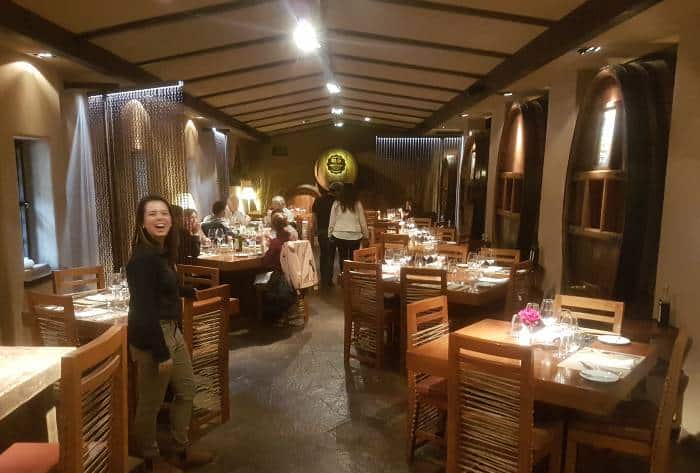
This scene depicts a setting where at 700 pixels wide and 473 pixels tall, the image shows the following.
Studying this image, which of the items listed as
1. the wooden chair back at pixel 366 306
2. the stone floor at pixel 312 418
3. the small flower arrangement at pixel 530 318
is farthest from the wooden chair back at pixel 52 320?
the small flower arrangement at pixel 530 318

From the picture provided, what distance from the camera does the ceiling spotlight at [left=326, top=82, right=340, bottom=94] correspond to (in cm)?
723

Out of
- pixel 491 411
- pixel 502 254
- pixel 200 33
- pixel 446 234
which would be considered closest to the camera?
pixel 491 411

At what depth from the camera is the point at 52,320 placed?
276 cm

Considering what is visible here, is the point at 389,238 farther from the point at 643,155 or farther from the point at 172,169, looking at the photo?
the point at 643,155

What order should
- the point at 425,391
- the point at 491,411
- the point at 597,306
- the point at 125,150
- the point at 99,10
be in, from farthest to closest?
the point at 125,150
the point at 99,10
the point at 597,306
the point at 425,391
the point at 491,411

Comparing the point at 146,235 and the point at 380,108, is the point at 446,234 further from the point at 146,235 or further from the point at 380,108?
the point at 146,235

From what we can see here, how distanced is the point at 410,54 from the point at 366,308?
268 centimetres

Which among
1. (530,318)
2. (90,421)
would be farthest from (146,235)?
(530,318)

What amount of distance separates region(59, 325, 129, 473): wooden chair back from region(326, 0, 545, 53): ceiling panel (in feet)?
10.6

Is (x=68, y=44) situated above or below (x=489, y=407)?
above

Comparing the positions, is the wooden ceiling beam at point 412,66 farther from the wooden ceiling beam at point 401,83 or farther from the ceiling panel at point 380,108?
the ceiling panel at point 380,108

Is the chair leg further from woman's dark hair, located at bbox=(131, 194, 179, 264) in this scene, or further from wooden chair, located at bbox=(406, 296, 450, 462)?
woman's dark hair, located at bbox=(131, 194, 179, 264)

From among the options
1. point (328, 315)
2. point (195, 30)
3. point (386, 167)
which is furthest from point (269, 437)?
point (386, 167)

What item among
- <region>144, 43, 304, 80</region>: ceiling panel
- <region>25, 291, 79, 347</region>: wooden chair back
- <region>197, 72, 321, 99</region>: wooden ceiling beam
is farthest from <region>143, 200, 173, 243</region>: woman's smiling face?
<region>197, 72, 321, 99</region>: wooden ceiling beam
